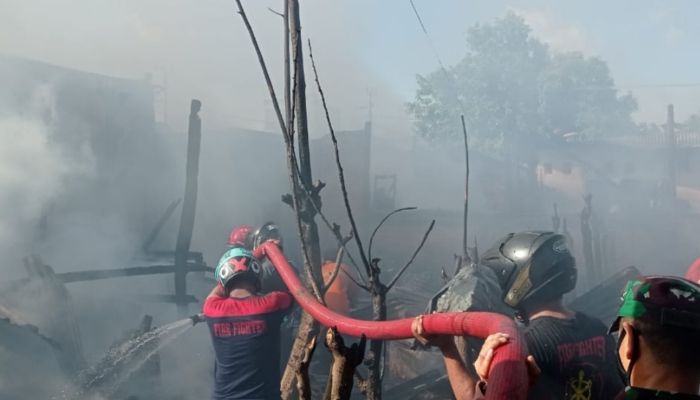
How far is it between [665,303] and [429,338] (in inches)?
31.8

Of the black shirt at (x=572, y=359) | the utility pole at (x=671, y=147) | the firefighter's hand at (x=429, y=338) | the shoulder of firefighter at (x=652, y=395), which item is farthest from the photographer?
the utility pole at (x=671, y=147)

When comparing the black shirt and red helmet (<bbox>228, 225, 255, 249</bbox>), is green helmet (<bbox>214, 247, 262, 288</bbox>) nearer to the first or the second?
the black shirt

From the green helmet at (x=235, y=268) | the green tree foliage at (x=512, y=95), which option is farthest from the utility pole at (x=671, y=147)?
the green helmet at (x=235, y=268)

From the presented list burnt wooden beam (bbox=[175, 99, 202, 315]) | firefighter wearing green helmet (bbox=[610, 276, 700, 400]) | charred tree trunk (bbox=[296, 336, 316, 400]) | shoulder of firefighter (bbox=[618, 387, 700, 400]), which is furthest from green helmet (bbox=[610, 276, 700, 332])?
burnt wooden beam (bbox=[175, 99, 202, 315])

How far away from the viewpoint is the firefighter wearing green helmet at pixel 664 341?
5.01 feet

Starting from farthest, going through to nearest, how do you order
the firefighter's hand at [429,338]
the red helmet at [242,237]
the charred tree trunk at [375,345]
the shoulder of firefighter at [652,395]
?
the red helmet at [242,237]
the charred tree trunk at [375,345]
the firefighter's hand at [429,338]
the shoulder of firefighter at [652,395]

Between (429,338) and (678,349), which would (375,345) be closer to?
(429,338)

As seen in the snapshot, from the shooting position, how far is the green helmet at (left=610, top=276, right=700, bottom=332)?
1.53 m

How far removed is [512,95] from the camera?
30641mm

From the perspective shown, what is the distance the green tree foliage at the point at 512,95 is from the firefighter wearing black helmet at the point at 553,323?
Answer: 27.2 meters

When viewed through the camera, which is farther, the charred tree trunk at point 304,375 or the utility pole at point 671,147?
the utility pole at point 671,147

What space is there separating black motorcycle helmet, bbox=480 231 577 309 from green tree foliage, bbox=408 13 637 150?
89.0ft

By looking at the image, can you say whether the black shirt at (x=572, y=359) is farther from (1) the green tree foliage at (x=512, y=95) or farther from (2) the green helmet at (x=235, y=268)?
(1) the green tree foliage at (x=512, y=95)

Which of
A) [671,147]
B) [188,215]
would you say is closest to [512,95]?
[671,147]
